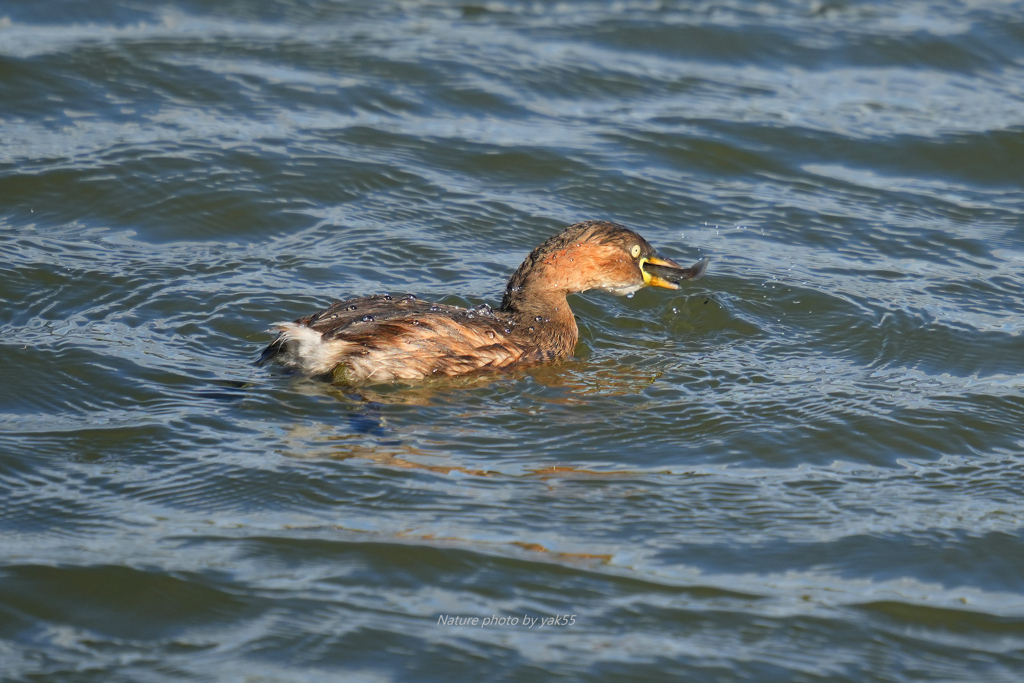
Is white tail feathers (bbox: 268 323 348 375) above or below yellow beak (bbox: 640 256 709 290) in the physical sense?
below

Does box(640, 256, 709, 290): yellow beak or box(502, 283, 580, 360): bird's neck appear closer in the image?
box(502, 283, 580, 360): bird's neck

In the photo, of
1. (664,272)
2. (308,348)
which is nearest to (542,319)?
(664,272)

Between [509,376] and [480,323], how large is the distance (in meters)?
0.33

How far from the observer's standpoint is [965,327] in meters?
7.23

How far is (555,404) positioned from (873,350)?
2.08 m

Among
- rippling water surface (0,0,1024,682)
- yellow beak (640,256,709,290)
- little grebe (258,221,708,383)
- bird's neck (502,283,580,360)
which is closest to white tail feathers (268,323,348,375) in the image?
little grebe (258,221,708,383)

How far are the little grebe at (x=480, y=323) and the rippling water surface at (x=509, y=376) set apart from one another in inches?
6.5

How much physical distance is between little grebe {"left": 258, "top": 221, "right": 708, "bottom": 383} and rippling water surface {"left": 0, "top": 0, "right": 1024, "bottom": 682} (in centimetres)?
16

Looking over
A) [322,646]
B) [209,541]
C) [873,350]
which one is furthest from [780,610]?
[873,350]

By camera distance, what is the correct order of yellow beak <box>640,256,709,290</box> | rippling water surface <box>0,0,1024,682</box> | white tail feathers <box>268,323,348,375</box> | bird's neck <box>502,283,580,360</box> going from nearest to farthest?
rippling water surface <box>0,0,1024,682</box>, white tail feathers <box>268,323,348,375</box>, bird's neck <box>502,283,580,360</box>, yellow beak <box>640,256,709,290</box>

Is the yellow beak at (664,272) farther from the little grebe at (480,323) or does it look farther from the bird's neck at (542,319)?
the bird's neck at (542,319)

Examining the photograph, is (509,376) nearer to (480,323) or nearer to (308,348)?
(480,323)

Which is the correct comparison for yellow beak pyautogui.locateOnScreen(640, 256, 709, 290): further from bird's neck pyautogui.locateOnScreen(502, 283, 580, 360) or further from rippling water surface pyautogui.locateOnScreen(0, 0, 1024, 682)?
bird's neck pyautogui.locateOnScreen(502, 283, 580, 360)

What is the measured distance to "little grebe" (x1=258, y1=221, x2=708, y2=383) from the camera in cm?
597
